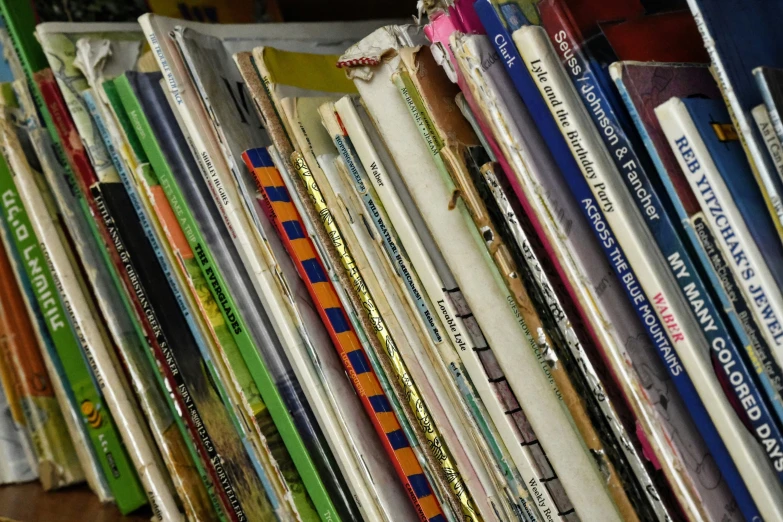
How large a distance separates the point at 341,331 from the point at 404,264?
95mm

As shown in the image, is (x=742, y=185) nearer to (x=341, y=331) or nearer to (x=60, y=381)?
(x=341, y=331)

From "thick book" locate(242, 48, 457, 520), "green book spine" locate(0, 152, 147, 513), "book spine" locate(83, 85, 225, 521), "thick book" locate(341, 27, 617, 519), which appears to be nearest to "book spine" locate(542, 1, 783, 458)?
"thick book" locate(341, 27, 617, 519)

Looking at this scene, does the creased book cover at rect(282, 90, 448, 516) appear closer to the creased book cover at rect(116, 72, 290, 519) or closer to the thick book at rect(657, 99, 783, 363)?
the creased book cover at rect(116, 72, 290, 519)

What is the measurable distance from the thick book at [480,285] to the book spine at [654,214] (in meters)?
0.13

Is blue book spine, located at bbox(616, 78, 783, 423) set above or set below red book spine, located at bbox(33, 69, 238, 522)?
below

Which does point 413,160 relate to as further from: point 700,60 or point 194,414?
point 194,414

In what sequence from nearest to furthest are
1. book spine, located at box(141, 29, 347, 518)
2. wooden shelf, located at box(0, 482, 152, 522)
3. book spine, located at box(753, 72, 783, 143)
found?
book spine, located at box(753, 72, 783, 143) → book spine, located at box(141, 29, 347, 518) → wooden shelf, located at box(0, 482, 152, 522)

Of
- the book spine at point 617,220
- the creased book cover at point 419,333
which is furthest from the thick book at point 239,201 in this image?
the book spine at point 617,220

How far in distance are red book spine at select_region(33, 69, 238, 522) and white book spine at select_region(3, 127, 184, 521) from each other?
0.18 ft

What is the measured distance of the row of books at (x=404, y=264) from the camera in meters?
0.48

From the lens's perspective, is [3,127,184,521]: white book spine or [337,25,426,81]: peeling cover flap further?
[3,127,184,521]: white book spine

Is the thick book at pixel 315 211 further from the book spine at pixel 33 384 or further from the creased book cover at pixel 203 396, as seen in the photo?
the book spine at pixel 33 384

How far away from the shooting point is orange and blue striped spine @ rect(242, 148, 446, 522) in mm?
650

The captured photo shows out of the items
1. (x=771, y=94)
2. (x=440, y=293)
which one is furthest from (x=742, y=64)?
(x=440, y=293)
